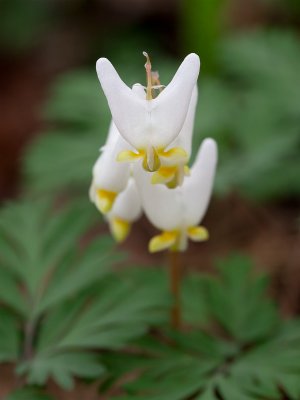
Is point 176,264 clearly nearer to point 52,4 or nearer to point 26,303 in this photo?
point 26,303

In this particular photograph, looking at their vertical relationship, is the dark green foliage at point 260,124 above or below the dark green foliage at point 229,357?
above

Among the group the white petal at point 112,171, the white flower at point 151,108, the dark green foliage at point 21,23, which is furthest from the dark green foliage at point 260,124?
the dark green foliage at point 21,23

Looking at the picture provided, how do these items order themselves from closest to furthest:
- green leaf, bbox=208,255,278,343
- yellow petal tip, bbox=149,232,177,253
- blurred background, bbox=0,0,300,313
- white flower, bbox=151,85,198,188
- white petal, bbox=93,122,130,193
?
white flower, bbox=151,85,198,188 → white petal, bbox=93,122,130,193 → yellow petal tip, bbox=149,232,177,253 → green leaf, bbox=208,255,278,343 → blurred background, bbox=0,0,300,313

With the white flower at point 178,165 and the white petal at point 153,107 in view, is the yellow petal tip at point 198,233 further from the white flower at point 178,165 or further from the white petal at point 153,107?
the white petal at point 153,107

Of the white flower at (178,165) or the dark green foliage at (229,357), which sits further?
the dark green foliage at (229,357)

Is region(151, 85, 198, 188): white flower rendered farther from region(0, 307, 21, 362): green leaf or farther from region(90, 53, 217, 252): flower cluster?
region(0, 307, 21, 362): green leaf

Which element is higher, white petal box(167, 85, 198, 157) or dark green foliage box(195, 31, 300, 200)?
white petal box(167, 85, 198, 157)

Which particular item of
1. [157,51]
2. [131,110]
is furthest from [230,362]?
[157,51]

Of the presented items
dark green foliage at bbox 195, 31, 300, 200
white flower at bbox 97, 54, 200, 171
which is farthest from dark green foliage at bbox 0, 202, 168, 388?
dark green foliage at bbox 195, 31, 300, 200
